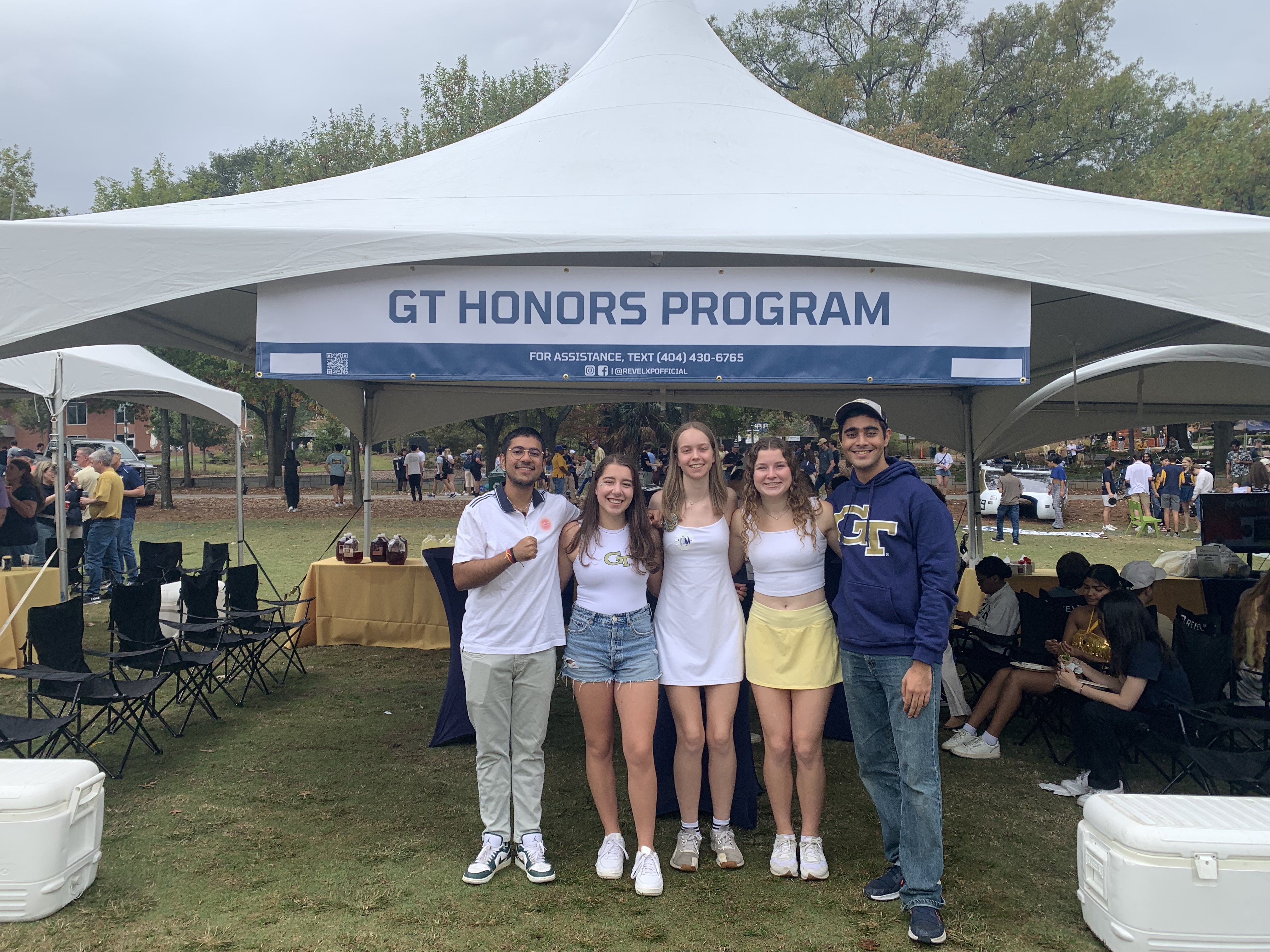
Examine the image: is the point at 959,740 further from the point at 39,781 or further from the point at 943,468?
the point at 943,468

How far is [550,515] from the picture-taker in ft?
10.6

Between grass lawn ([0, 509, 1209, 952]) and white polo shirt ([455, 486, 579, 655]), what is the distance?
0.87m

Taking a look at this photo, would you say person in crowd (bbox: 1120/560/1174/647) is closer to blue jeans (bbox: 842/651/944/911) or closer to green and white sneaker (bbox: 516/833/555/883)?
blue jeans (bbox: 842/651/944/911)

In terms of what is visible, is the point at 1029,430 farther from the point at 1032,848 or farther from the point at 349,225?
the point at 349,225

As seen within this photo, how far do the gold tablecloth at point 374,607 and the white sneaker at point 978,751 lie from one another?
13.1 feet

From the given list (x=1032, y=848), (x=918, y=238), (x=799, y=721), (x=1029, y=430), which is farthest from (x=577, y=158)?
(x=1029, y=430)

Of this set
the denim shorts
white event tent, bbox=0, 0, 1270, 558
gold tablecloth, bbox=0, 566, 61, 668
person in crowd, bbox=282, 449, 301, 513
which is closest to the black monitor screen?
white event tent, bbox=0, 0, 1270, 558

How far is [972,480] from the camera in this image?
722 cm

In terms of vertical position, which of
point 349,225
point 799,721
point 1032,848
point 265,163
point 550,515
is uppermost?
point 265,163

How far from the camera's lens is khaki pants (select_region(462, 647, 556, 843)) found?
124 inches

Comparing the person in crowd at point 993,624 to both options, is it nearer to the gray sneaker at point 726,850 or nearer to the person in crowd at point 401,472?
the gray sneaker at point 726,850

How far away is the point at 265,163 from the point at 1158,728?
113ft

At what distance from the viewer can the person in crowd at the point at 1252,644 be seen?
13.7 ft

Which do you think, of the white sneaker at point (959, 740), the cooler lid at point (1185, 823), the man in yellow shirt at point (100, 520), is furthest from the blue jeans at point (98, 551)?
the cooler lid at point (1185, 823)
